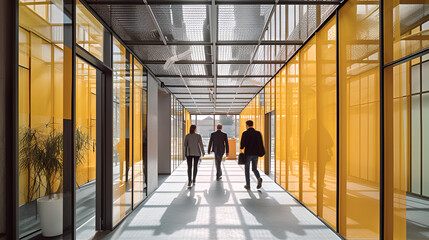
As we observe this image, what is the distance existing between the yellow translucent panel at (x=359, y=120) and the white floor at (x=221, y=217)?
745 mm

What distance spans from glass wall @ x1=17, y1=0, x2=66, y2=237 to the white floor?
167cm

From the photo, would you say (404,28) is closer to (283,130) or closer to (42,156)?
(42,156)

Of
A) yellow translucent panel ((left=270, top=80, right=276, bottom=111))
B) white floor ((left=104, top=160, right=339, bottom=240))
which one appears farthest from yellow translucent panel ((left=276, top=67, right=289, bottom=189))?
yellow translucent panel ((left=270, top=80, right=276, bottom=111))

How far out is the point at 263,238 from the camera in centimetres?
408

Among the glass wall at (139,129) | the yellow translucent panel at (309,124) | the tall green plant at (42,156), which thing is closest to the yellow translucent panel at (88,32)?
the tall green plant at (42,156)

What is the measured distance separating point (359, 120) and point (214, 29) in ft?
8.78

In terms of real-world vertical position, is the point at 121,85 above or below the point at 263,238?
above

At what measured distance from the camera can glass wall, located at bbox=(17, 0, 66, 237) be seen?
2551mm

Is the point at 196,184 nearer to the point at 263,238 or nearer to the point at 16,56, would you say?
the point at 263,238

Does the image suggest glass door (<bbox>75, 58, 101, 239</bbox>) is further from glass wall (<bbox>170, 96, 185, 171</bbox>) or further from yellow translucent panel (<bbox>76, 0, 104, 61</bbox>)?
glass wall (<bbox>170, 96, 185, 171</bbox>)

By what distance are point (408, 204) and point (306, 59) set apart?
3.55 meters

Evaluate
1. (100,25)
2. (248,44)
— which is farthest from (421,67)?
(100,25)

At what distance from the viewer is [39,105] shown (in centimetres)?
275

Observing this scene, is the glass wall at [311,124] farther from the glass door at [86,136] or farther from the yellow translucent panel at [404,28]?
the glass door at [86,136]
